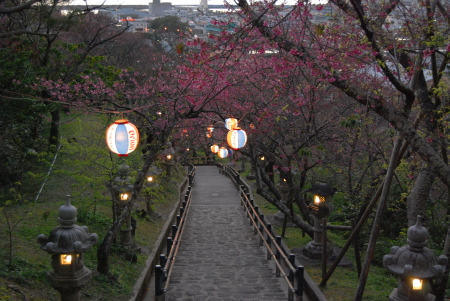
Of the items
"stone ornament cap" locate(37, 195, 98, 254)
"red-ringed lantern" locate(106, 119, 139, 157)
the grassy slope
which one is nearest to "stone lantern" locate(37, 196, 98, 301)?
"stone ornament cap" locate(37, 195, 98, 254)

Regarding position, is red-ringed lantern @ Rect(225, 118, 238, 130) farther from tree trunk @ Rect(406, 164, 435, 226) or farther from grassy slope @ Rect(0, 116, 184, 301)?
tree trunk @ Rect(406, 164, 435, 226)

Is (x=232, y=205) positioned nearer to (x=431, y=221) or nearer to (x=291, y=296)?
(x=431, y=221)

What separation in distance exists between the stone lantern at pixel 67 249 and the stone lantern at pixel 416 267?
4.83m

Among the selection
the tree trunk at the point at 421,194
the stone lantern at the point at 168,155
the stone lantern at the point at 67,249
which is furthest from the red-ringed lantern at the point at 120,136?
the stone lantern at the point at 168,155

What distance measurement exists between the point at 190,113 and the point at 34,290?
536 cm

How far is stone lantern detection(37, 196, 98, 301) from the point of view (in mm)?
6758

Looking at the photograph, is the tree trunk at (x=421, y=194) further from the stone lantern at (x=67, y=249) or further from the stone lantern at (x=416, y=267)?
the stone lantern at (x=67, y=249)

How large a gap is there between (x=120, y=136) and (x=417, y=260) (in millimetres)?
6192

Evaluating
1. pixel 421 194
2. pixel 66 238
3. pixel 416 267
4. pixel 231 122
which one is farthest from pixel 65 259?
pixel 231 122

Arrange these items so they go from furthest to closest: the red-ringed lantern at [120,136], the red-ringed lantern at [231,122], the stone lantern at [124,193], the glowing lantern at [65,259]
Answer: the red-ringed lantern at [231,122] < the stone lantern at [124,193] < the red-ringed lantern at [120,136] < the glowing lantern at [65,259]

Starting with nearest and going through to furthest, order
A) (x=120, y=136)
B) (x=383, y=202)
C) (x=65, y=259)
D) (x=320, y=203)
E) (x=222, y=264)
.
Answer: (x=65, y=259) → (x=383, y=202) → (x=120, y=136) → (x=320, y=203) → (x=222, y=264)

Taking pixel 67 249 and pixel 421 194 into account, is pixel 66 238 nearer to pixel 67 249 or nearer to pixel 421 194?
pixel 67 249

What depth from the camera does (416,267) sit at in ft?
20.3

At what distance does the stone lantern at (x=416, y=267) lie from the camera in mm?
6137
